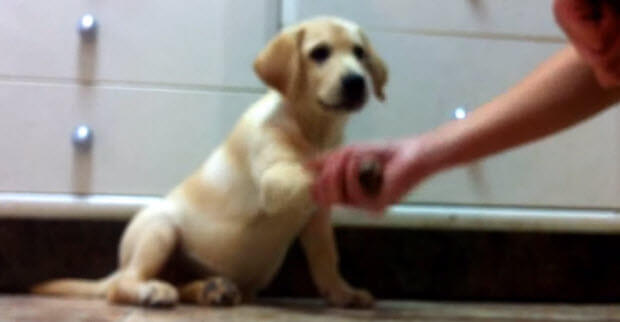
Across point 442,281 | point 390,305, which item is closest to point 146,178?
point 390,305

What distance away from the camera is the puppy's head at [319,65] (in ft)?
4.37

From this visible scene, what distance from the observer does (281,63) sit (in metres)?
1.35

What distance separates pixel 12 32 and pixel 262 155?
2.10ft

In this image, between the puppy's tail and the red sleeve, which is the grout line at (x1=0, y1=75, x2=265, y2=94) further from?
the red sleeve

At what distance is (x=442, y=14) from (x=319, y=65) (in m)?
0.35

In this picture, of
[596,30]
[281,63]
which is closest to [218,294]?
[281,63]

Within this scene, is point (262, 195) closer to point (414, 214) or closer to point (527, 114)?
point (414, 214)

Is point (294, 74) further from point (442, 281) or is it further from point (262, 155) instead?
point (442, 281)

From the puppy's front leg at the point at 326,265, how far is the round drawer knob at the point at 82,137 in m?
0.51

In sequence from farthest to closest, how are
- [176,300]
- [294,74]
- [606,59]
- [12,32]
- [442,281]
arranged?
1. [442,281]
2. [12,32]
3. [294,74]
4. [176,300]
5. [606,59]

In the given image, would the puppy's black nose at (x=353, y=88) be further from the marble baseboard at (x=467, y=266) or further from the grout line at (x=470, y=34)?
the marble baseboard at (x=467, y=266)

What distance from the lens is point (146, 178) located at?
153cm

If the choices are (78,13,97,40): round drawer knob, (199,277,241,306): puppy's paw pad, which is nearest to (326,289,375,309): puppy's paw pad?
(199,277,241,306): puppy's paw pad

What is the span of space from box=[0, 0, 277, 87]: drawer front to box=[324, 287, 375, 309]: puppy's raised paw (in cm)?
50
